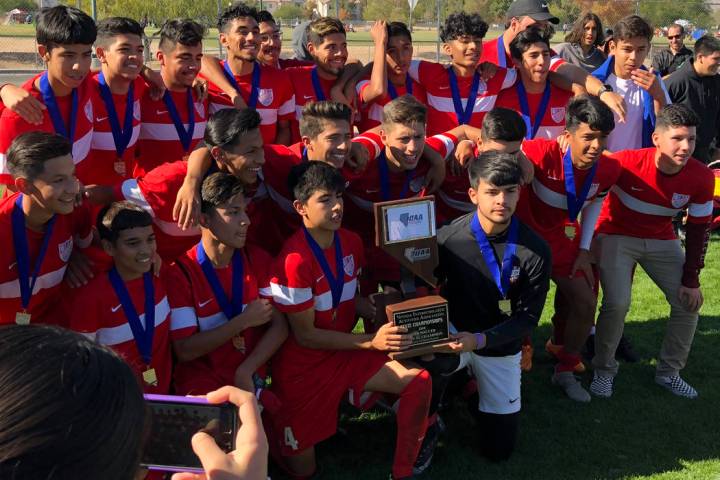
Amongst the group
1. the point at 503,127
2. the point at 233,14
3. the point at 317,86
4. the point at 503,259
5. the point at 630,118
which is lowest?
the point at 503,259

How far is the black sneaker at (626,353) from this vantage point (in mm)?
6152

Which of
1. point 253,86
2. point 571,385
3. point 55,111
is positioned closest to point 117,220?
point 55,111

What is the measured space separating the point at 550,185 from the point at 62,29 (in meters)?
3.44

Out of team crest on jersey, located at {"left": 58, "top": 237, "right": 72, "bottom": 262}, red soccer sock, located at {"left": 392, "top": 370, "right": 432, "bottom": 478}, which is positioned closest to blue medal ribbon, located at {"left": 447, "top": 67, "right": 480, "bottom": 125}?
red soccer sock, located at {"left": 392, "top": 370, "right": 432, "bottom": 478}

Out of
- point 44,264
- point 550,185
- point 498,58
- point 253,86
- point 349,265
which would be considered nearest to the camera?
point 44,264

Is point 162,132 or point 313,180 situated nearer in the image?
point 313,180

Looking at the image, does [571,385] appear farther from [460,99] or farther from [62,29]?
[62,29]

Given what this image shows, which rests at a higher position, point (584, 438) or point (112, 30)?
point (112, 30)

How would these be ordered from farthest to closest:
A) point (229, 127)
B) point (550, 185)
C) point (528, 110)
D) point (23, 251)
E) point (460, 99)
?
1. point (528, 110)
2. point (460, 99)
3. point (550, 185)
4. point (229, 127)
5. point (23, 251)

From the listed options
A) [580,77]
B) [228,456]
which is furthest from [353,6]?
[228,456]

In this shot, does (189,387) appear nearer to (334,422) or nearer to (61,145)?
(334,422)

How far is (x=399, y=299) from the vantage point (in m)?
4.48

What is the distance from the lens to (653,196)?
5.48m

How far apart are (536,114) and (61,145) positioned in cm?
391
